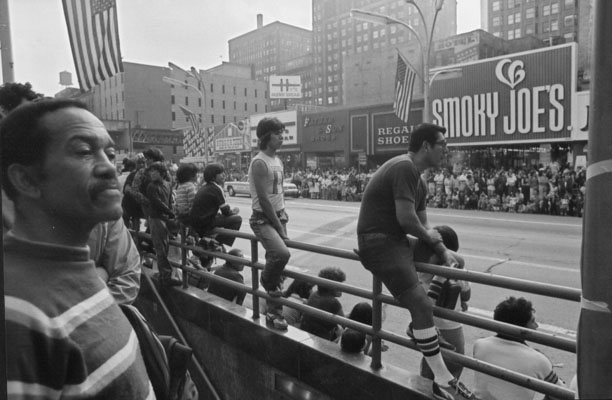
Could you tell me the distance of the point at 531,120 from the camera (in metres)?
24.8

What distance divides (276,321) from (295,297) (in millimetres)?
628

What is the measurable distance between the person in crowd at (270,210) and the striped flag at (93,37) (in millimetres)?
1460

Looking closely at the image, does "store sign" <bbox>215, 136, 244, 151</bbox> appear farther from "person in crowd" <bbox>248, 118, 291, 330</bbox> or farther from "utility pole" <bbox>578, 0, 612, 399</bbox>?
"utility pole" <bbox>578, 0, 612, 399</bbox>

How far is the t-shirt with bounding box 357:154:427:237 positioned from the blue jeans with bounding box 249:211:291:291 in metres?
1.25

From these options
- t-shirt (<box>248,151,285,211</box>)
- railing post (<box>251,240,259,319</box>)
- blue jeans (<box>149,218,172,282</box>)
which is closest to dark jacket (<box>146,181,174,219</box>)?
blue jeans (<box>149,218,172,282</box>)

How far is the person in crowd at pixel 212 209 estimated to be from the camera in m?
5.54

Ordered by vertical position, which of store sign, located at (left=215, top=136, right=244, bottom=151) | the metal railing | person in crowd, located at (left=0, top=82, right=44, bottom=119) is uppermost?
store sign, located at (left=215, top=136, right=244, bottom=151)

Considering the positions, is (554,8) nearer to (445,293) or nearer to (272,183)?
(272,183)

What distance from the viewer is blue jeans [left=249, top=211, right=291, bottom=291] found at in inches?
170

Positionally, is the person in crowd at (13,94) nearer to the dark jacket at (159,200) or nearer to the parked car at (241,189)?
the dark jacket at (159,200)

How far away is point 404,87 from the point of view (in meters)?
17.2

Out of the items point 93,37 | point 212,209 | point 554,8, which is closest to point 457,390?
point 212,209

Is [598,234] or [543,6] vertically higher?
[543,6]

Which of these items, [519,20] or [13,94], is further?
[519,20]
